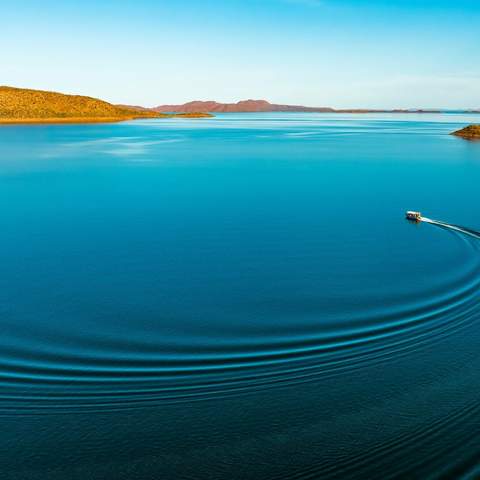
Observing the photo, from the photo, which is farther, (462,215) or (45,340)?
(462,215)

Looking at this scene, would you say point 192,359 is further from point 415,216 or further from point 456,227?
point 415,216

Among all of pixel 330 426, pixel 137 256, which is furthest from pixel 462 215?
pixel 330 426

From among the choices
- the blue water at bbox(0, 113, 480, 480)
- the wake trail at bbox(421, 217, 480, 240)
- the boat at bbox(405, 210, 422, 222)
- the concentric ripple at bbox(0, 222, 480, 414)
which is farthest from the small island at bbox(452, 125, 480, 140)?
the concentric ripple at bbox(0, 222, 480, 414)

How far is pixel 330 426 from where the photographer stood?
1706 cm

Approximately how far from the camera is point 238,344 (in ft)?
74.5

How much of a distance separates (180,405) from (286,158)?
88.6m

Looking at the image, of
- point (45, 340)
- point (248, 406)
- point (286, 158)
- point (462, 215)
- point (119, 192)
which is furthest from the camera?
point (286, 158)

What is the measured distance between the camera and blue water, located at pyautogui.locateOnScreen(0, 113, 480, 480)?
1584cm

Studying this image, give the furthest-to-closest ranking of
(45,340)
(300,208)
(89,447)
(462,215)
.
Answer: (300,208) → (462,215) → (45,340) → (89,447)

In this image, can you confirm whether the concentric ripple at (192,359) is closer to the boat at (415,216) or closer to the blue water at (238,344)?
the blue water at (238,344)

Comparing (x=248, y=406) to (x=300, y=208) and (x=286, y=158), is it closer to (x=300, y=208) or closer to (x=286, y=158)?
(x=300, y=208)

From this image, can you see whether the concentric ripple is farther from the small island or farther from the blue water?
the small island

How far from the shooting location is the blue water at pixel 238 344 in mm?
15844

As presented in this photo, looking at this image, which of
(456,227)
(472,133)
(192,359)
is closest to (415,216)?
(456,227)
